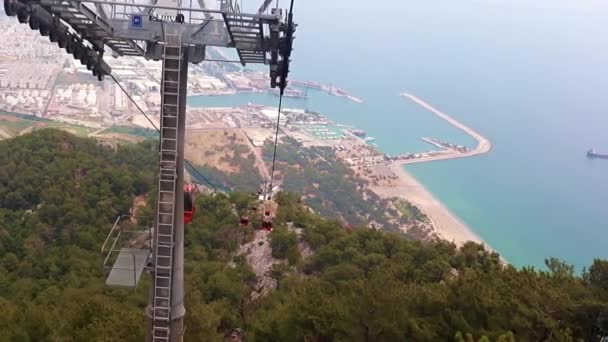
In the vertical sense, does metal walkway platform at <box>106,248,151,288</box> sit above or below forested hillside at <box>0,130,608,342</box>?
above

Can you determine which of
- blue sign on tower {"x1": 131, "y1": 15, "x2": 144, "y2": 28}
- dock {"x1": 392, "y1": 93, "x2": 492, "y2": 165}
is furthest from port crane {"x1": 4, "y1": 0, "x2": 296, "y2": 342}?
dock {"x1": 392, "y1": 93, "x2": 492, "y2": 165}

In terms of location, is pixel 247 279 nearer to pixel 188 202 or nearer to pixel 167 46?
pixel 188 202

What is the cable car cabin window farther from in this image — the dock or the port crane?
the dock

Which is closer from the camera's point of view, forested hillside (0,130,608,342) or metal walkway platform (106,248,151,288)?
metal walkway platform (106,248,151,288)

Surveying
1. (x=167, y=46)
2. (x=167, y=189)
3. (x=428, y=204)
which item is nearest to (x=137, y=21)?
(x=167, y=46)

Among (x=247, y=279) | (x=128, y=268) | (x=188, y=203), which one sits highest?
(x=188, y=203)

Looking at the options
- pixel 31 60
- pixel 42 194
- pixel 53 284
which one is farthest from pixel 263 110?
pixel 53 284

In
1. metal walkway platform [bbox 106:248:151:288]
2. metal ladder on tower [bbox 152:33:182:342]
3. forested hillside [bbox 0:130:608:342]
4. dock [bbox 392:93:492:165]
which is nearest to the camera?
metal ladder on tower [bbox 152:33:182:342]

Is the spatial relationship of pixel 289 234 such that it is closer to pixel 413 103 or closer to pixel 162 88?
pixel 162 88
